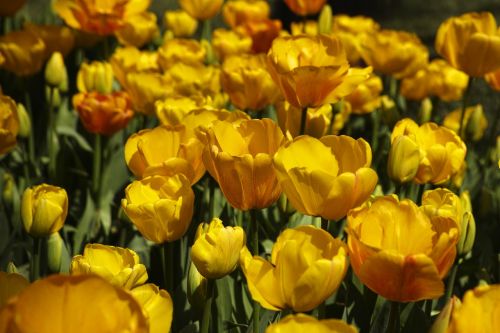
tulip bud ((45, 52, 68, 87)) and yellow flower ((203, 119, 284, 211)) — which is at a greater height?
yellow flower ((203, 119, 284, 211))

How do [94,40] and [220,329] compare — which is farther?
[94,40]

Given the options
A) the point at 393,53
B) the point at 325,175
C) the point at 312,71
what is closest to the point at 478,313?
the point at 325,175

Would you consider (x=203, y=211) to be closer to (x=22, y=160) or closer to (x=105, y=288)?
(x=22, y=160)

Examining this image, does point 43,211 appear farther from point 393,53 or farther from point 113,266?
point 393,53

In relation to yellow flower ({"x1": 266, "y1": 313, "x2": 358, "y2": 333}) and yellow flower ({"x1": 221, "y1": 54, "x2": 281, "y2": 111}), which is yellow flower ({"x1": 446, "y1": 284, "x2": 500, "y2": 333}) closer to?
yellow flower ({"x1": 266, "y1": 313, "x2": 358, "y2": 333})

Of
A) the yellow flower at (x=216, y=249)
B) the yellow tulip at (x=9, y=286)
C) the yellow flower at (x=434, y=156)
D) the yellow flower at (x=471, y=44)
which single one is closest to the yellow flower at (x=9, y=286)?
the yellow tulip at (x=9, y=286)

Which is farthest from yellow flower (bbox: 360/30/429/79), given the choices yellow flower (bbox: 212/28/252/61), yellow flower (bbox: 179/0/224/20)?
yellow flower (bbox: 179/0/224/20)

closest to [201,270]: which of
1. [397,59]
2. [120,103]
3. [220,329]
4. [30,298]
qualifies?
→ [220,329]
